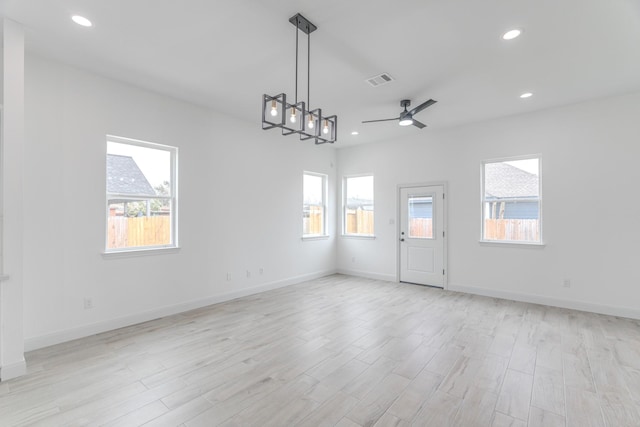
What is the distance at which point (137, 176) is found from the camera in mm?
4027

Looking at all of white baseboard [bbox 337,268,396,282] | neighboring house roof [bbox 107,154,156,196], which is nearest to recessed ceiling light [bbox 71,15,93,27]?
neighboring house roof [bbox 107,154,156,196]

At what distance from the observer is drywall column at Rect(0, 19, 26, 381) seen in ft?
8.50

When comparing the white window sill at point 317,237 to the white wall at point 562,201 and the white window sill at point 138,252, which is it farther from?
the white window sill at point 138,252

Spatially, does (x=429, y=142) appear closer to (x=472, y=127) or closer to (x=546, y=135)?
(x=472, y=127)

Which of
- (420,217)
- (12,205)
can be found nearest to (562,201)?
(420,217)

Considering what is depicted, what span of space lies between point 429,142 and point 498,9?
11.7ft

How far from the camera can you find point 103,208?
3639 mm

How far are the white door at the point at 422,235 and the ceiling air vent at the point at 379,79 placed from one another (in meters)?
2.82

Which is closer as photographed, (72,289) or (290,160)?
(72,289)

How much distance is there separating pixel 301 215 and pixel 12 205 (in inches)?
173

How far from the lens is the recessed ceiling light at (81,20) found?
2586mm

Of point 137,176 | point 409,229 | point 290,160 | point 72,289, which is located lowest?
point 72,289

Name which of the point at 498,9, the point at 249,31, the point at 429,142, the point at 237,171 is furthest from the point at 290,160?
the point at 498,9

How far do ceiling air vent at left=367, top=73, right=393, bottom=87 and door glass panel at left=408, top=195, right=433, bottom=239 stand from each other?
9.58 feet
